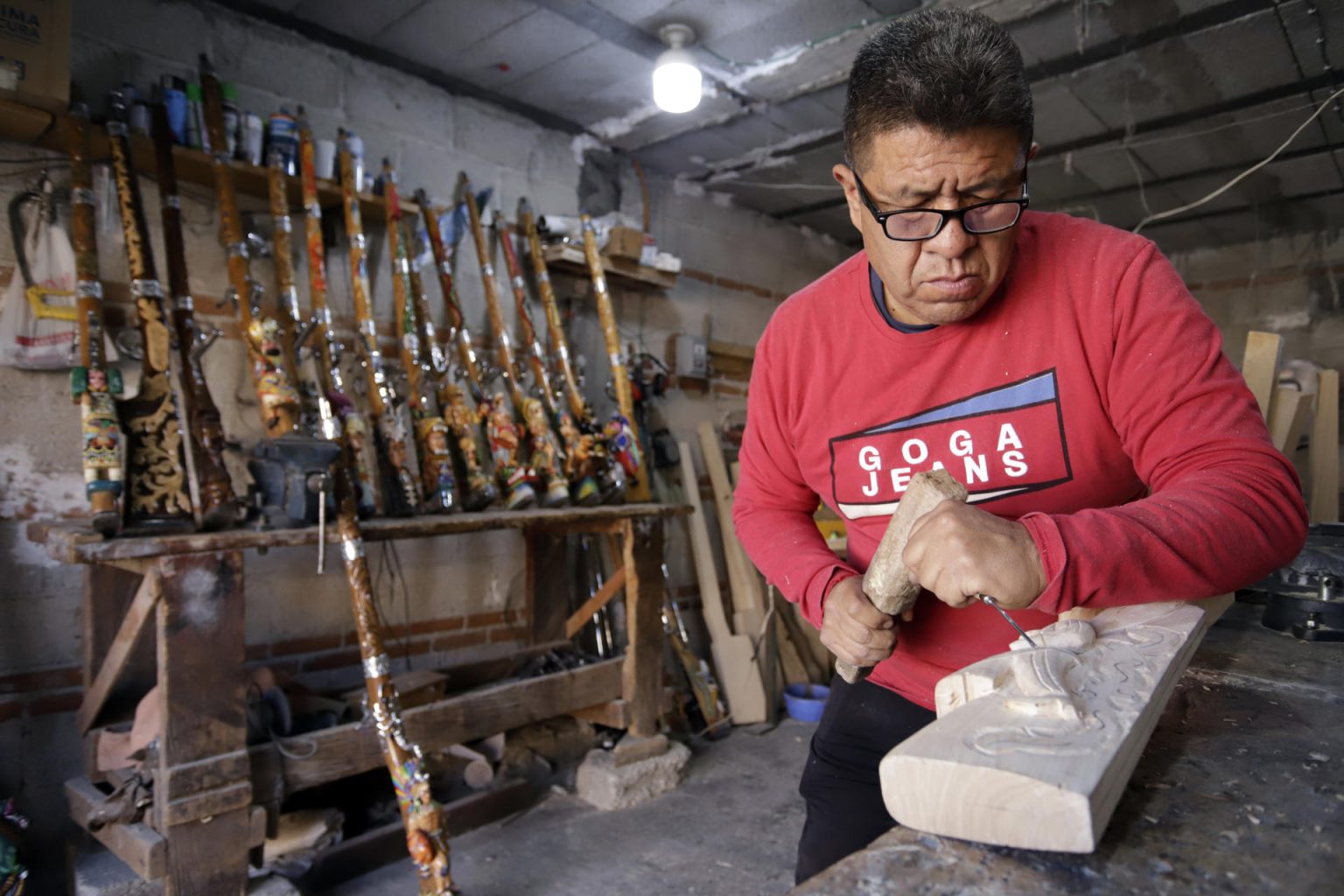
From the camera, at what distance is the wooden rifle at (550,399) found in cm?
317

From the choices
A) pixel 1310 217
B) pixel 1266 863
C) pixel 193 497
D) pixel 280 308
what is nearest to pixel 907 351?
pixel 1266 863

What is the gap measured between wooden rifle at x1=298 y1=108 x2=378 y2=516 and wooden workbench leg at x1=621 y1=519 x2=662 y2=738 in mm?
964

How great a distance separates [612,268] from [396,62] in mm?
1203

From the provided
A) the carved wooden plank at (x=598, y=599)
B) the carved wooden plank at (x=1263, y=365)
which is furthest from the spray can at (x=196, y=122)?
the carved wooden plank at (x=1263, y=365)

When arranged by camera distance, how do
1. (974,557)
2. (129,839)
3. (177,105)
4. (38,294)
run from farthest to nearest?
(177,105), (38,294), (129,839), (974,557)

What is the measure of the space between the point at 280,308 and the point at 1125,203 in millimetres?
4536

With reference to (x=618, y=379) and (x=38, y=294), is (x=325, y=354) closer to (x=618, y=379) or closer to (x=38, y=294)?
(x=38, y=294)

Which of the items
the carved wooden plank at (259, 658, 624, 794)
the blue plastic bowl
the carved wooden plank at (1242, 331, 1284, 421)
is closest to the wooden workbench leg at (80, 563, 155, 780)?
the carved wooden plank at (259, 658, 624, 794)

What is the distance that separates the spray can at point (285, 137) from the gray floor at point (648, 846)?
233cm

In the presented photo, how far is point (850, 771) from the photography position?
55.1 inches

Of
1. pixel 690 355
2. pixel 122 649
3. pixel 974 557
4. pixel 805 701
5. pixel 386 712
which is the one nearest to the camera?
pixel 974 557

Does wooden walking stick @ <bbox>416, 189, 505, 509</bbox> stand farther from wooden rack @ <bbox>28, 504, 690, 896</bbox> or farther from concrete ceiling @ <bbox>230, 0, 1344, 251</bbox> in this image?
concrete ceiling @ <bbox>230, 0, 1344, 251</bbox>

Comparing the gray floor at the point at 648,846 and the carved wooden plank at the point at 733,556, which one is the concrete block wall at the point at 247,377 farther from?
the gray floor at the point at 648,846

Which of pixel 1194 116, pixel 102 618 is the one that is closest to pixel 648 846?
pixel 102 618
